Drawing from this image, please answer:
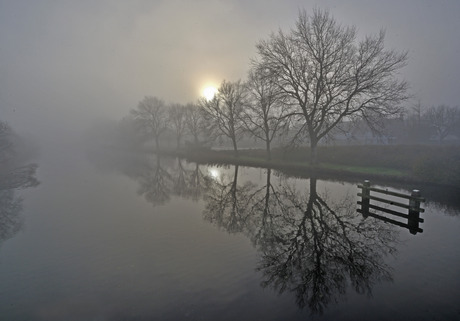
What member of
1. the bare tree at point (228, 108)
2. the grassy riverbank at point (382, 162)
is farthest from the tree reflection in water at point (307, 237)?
the bare tree at point (228, 108)

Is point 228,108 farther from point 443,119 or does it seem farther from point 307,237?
point 443,119

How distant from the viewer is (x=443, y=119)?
250ft

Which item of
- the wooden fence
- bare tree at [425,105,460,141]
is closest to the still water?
the wooden fence

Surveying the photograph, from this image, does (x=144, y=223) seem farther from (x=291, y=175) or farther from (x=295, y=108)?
(x=295, y=108)

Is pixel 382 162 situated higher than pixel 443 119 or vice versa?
pixel 443 119

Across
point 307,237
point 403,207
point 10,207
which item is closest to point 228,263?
point 307,237

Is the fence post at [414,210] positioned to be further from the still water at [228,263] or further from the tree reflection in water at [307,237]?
the tree reflection in water at [307,237]

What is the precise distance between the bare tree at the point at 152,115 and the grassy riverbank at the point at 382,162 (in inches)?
1597

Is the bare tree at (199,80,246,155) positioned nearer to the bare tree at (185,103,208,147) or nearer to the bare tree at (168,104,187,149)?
the bare tree at (185,103,208,147)

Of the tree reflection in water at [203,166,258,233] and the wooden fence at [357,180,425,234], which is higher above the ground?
the wooden fence at [357,180,425,234]

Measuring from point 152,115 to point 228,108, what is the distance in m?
37.4

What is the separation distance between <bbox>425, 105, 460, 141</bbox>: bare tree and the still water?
2965 inches

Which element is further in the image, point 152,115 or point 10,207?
point 152,115

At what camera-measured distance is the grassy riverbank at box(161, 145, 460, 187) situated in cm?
1858
